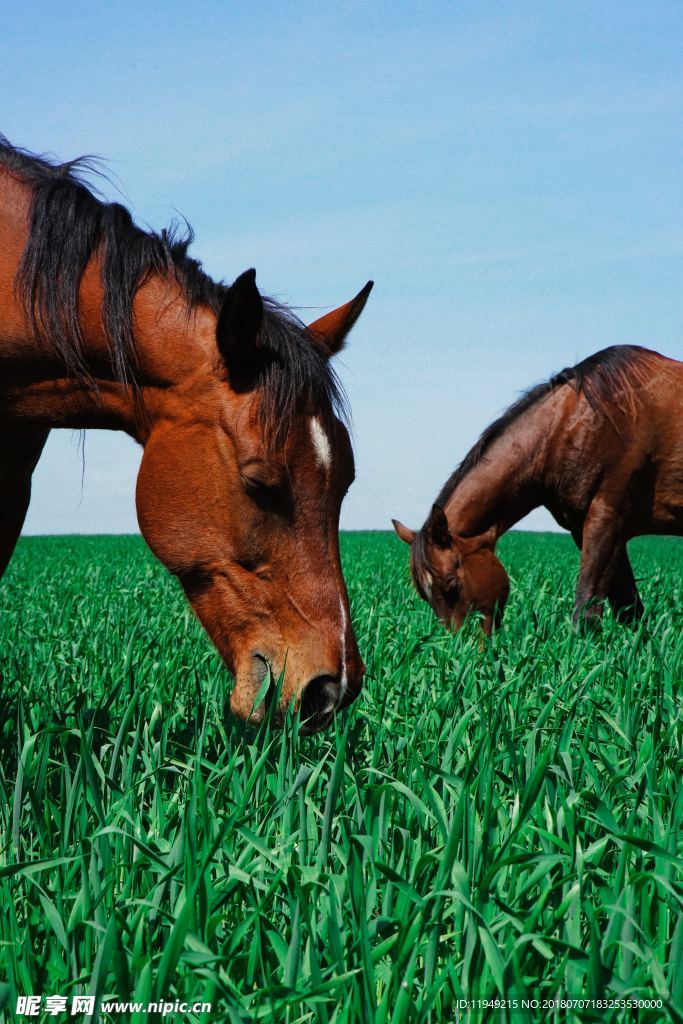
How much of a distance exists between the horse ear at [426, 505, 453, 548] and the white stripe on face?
4.42m

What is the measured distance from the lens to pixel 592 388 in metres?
7.52

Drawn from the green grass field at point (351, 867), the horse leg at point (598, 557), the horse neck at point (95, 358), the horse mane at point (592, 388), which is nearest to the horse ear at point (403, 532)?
the horse mane at point (592, 388)

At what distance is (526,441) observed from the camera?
7.62 metres

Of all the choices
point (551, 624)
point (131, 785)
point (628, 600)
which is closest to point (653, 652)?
point (551, 624)

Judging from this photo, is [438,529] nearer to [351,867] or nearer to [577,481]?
[577,481]

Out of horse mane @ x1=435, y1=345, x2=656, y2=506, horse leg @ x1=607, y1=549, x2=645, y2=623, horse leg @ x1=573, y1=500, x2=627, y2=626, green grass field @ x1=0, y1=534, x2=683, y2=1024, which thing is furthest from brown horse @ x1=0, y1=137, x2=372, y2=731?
horse leg @ x1=607, y1=549, x2=645, y2=623

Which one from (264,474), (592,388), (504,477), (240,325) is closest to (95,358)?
(240,325)

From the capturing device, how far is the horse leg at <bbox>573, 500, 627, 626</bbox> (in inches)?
280

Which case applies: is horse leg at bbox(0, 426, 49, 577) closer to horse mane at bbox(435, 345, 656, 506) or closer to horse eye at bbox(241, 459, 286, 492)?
horse eye at bbox(241, 459, 286, 492)

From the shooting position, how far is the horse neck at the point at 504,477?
7.61m

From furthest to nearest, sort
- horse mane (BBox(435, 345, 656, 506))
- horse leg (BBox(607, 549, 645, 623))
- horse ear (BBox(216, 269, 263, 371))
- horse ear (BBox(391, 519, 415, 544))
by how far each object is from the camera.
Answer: horse ear (BBox(391, 519, 415, 544)), horse leg (BBox(607, 549, 645, 623)), horse mane (BBox(435, 345, 656, 506)), horse ear (BBox(216, 269, 263, 371))

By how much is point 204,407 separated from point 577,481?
507 centimetres

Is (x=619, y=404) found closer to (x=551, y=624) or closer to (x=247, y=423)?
(x=551, y=624)

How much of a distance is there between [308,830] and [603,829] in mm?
822
